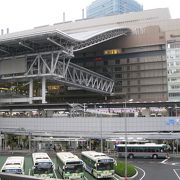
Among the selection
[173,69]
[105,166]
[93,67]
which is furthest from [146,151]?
[93,67]

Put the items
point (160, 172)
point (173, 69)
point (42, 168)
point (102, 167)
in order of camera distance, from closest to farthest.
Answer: point (42, 168) < point (102, 167) < point (160, 172) < point (173, 69)

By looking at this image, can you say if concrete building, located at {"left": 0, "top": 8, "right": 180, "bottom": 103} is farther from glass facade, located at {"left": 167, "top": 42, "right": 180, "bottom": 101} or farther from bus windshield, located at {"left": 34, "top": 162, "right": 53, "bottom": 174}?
bus windshield, located at {"left": 34, "top": 162, "right": 53, "bottom": 174}

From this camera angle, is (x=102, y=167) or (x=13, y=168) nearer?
(x=13, y=168)

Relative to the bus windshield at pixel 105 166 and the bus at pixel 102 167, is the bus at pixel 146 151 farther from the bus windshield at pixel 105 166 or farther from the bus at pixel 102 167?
the bus windshield at pixel 105 166

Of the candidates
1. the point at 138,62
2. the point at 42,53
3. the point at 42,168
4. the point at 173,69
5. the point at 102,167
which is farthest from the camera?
the point at 138,62

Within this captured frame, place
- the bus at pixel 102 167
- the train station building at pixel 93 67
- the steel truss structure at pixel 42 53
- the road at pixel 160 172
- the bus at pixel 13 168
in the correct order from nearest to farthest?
1. the bus at pixel 13 168
2. the bus at pixel 102 167
3. the road at pixel 160 172
4. the steel truss structure at pixel 42 53
5. the train station building at pixel 93 67

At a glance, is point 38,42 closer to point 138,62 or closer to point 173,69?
point 138,62

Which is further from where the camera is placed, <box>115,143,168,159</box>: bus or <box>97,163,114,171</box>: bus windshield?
<box>115,143,168,159</box>: bus

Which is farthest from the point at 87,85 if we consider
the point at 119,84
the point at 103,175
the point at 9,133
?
the point at 103,175

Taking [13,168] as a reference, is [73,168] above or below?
below

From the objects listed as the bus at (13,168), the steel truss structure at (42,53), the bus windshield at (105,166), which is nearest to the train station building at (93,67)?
the steel truss structure at (42,53)

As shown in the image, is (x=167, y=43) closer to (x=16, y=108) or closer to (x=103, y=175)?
(x=16, y=108)

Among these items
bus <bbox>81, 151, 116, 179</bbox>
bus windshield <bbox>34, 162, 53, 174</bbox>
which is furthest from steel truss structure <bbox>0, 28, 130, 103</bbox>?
bus windshield <bbox>34, 162, 53, 174</bbox>

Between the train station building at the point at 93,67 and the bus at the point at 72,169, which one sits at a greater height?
the train station building at the point at 93,67
